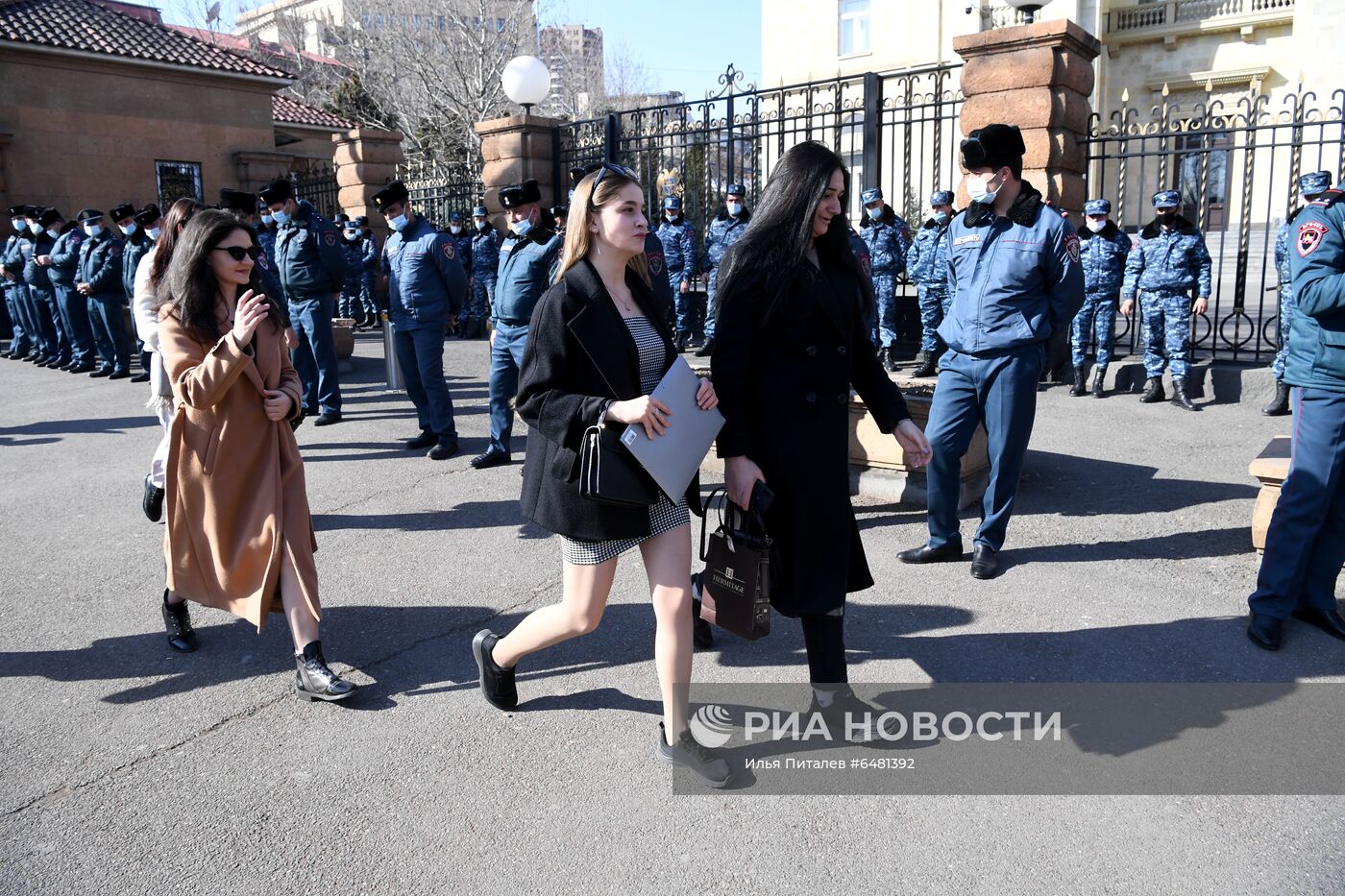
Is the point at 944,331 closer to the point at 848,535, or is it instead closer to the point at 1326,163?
the point at 848,535

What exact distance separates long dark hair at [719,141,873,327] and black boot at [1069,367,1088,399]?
7580 mm

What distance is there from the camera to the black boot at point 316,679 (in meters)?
3.71

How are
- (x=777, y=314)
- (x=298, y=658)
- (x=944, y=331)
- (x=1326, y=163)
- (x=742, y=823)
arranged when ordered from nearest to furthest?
(x=742, y=823)
(x=777, y=314)
(x=298, y=658)
(x=944, y=331)
(x=1326, y=163)

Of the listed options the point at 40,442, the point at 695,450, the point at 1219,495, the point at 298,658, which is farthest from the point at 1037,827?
the point at 40,442

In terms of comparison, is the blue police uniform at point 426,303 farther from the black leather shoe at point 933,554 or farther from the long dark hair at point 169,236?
the black leather shoe at point 933,554

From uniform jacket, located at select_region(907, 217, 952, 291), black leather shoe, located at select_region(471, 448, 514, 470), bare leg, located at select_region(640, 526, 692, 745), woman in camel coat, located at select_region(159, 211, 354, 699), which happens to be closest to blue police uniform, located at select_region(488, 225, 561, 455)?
black leather shoe, located at select_region(471, 448, 514, 470)

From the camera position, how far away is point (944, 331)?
509 centimetres

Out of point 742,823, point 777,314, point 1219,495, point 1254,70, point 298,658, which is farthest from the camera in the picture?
point 1254,70

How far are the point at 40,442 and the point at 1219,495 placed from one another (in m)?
9.34

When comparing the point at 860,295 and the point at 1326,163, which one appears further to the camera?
the point at 1326,163

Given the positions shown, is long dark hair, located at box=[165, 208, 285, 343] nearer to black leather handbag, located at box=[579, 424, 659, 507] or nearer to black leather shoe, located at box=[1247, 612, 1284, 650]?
black leather handbag, located at box=[579, 424, 659, 507]

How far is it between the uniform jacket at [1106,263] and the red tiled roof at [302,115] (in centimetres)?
2584

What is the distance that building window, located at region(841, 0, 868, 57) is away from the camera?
107ft

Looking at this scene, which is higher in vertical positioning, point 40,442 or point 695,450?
point 695,450
